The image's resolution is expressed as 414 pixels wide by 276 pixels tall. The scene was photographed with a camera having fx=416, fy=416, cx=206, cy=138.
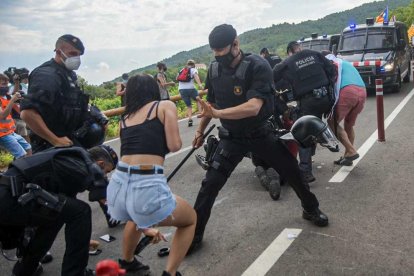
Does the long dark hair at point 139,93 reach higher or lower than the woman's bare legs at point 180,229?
higher

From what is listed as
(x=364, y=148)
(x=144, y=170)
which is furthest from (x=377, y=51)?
(x=144, y=170)

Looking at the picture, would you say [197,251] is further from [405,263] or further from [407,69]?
[407,69]

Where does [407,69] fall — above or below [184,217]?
below

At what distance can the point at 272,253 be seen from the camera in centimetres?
357

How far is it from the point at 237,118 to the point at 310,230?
4.41ft

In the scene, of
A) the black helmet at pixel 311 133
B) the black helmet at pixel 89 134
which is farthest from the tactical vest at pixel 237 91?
the black helmet at pixel 89 134

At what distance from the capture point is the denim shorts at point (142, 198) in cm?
263

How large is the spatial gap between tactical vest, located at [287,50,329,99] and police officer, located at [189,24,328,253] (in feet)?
5.54

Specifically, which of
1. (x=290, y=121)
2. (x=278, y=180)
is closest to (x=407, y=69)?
(x=290, y=121)

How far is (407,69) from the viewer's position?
48.5 feet

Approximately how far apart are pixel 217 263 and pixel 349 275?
41.6 inches

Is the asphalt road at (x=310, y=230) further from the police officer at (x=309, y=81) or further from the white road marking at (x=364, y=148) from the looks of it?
the police officer at (x=309, y=81)

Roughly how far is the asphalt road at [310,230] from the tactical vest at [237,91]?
107 centimetres

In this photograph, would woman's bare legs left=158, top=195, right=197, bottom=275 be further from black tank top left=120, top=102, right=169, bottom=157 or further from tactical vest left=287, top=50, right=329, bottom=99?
tactical vest left=287, top=50, right=329, bottom=99
